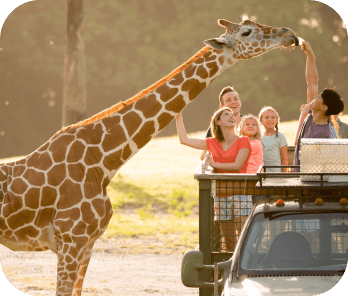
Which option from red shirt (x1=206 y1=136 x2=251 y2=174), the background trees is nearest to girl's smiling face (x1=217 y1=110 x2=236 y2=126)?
red shirt (x1=206 y1=136 x2=251 y2=174)

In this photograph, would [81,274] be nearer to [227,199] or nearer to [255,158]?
[227,199]

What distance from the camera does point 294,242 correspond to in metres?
3.54

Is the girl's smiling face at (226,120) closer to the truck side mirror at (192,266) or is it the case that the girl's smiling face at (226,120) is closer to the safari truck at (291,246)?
the safari truck at (291,246)

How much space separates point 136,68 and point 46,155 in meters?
19.0

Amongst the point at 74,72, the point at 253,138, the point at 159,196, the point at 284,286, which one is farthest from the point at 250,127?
the point at 74,72

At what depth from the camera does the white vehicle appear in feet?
10.6

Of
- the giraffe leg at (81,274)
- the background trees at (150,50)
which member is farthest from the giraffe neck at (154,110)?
the background trees at (150,50)

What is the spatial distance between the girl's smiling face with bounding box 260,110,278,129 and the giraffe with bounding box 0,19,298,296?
90cm

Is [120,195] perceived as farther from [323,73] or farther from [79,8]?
[323,73]

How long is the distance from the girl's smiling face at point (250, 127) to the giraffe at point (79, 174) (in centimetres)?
62

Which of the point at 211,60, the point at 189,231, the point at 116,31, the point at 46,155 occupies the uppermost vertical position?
the point at 116,31

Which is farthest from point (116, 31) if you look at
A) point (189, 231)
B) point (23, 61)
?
point (189, 231)

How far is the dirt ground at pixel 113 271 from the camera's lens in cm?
674

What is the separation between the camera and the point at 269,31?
552 centimetres
